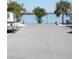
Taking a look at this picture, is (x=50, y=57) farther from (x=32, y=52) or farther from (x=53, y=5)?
(x=53, y=5)

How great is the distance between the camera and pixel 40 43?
12.0 feet

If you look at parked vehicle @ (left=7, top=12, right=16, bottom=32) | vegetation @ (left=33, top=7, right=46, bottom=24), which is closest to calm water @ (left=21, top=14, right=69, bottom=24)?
vegetation @ (left=33, top=7, right=46, bottom=24)

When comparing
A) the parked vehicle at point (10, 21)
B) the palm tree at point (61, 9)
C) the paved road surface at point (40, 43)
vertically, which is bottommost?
the paved road surface at point (40, 43)

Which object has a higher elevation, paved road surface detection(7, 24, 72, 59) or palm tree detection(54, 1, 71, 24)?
palm tree detection(54, 1, 71, 24)

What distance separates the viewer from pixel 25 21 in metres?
3.75

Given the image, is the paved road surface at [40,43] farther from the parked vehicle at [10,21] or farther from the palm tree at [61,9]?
the palm tree at [61,9]

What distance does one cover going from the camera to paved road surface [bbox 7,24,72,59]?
11.5ft

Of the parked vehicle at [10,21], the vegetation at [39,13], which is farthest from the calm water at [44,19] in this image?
the parked vehicle at [10,21]

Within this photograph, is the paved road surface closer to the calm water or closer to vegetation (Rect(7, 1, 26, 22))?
the calm water

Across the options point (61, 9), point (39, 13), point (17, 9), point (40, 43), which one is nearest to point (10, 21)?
point (17, 9)

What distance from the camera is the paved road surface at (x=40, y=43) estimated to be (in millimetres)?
3491

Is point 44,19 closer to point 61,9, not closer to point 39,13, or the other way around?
point 39,13

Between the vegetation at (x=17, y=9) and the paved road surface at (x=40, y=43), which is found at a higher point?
the vegetation at (x=17, y=9)

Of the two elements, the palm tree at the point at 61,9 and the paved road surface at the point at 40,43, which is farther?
the palm tree at the point at 61,9
